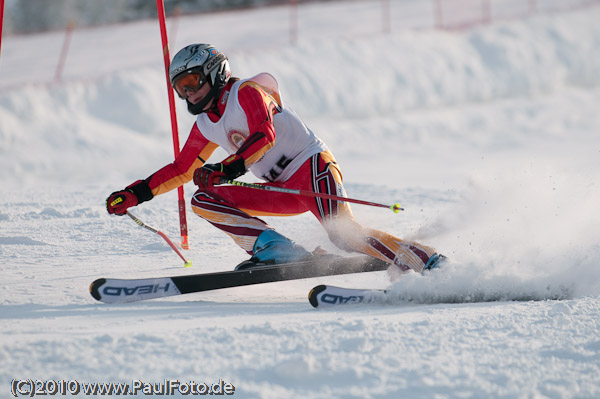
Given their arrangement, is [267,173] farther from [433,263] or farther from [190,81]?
[433,263]

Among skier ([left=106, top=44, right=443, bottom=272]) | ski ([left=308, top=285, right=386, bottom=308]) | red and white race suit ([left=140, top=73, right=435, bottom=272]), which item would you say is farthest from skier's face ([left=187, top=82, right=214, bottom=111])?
ski ([left=308, top=285, right=386, bottom=308])

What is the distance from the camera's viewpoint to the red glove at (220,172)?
3895 millimetres

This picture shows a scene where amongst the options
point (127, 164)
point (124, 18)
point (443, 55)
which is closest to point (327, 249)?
point (127, 164)

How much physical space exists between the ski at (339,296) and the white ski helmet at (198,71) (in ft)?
4.12

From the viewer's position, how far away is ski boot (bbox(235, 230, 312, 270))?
4.08 meters

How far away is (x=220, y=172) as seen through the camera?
3.89m

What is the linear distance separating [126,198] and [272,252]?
917mm

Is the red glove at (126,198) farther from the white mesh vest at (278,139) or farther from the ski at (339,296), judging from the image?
the ski at (339,296)

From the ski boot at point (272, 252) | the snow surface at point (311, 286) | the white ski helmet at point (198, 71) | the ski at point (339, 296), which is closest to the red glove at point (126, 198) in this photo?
the snow surface at point (311, 286)

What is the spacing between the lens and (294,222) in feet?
19.7

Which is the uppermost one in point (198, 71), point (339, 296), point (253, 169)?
point (198, 71)

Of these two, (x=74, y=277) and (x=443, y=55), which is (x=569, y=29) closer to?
(x=443, y=55)

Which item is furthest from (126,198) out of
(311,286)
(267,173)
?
(311,286)

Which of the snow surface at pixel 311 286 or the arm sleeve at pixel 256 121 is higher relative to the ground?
the arm sleeve at pixel 256 121
